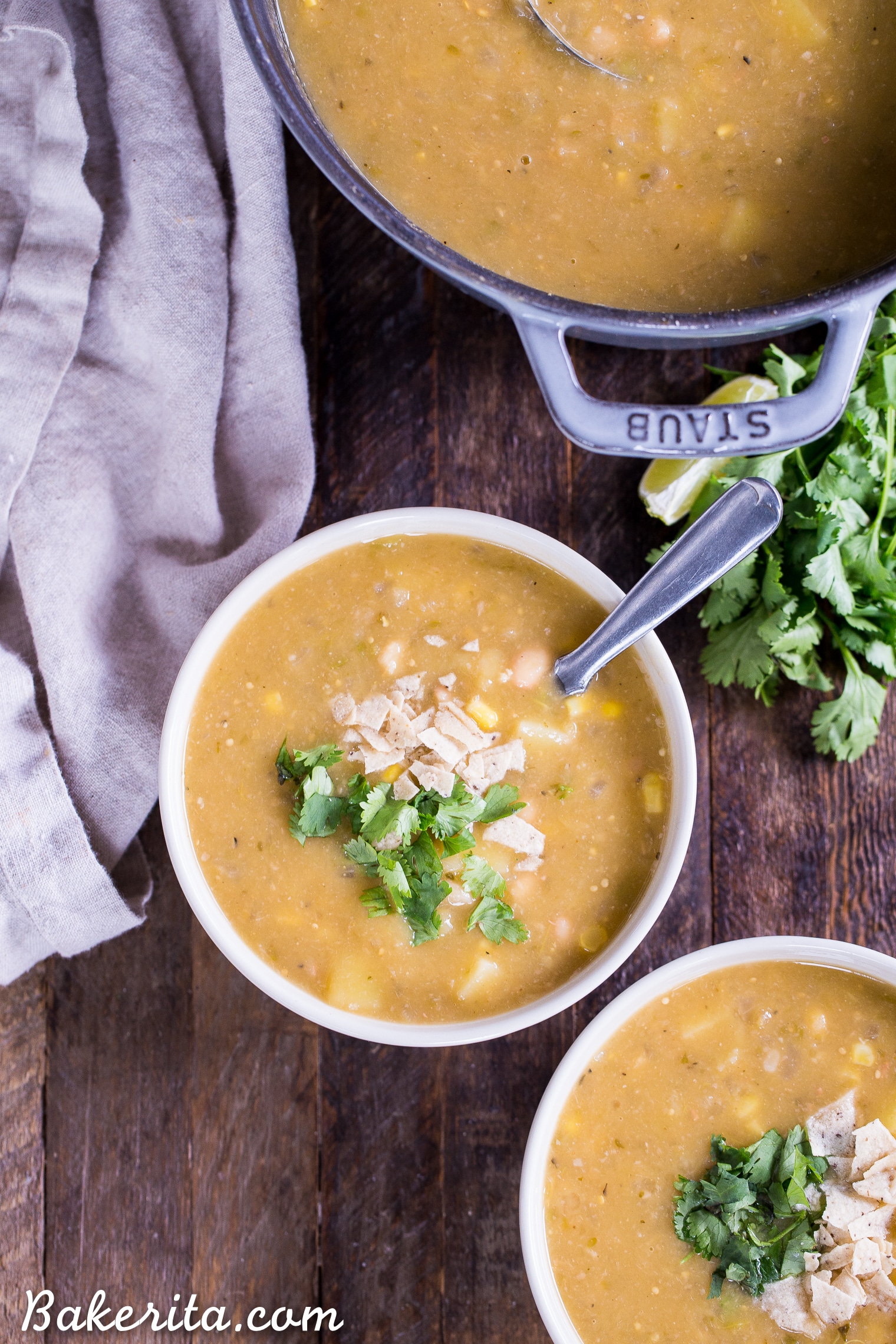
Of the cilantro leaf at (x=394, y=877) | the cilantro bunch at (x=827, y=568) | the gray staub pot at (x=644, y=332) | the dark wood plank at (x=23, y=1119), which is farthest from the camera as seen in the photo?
the dark wood plank at (x=23, y=1119)

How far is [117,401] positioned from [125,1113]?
146 cm

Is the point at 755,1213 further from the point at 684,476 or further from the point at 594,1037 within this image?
the point at 684,476

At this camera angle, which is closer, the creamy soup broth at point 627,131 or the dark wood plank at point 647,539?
the creamy soup broth at point 627,131

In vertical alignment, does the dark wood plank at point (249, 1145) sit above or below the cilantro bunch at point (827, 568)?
below

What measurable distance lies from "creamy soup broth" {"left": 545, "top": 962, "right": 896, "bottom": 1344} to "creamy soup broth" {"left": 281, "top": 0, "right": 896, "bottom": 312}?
4.10 feet

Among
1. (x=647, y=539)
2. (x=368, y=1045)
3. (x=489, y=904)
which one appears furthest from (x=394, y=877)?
(x=647, y=539)

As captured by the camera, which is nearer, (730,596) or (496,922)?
(496,922)

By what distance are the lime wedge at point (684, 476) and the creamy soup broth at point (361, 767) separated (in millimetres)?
327

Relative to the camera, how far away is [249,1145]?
7.78 ft

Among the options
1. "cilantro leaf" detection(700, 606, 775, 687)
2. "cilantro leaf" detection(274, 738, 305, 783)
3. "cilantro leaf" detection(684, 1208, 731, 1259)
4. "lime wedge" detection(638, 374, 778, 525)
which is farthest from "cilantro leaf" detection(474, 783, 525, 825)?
"cilantro leaf" detection(684, 1208, 731, 1259)

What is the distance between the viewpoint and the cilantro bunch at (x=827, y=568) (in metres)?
2.18

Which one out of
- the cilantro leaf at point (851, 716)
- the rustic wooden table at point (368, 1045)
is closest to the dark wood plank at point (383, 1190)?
the rustic wooden table at point (368, 1045)

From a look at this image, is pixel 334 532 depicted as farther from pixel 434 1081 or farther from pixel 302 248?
pixel 434 1081

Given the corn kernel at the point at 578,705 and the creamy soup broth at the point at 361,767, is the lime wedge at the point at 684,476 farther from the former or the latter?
the corn kernel at the point at 578,705
